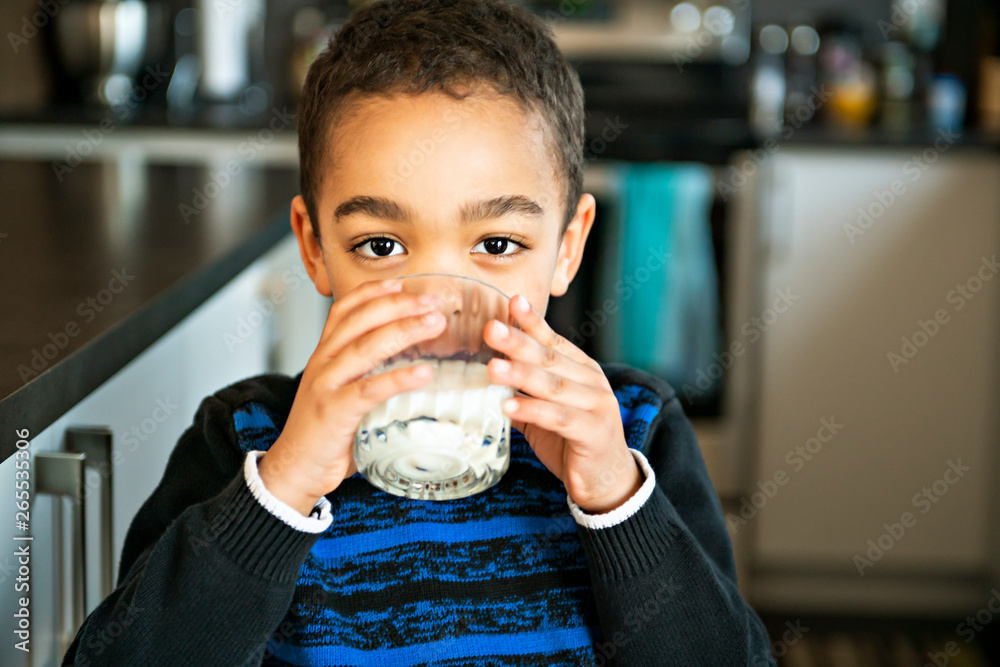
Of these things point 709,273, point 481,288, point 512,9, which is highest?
point 512,9

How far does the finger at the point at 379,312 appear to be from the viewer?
0.64m

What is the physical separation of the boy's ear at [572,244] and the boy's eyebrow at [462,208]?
5.2 inches

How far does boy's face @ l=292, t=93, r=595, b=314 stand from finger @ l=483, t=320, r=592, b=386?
15 centimetres

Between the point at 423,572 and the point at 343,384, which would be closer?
the point at 343,384

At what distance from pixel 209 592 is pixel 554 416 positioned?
279 millimetres

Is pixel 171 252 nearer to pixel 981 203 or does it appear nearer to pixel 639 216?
pixel 639 216

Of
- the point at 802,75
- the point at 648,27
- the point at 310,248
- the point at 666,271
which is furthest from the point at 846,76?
the point at 310,248

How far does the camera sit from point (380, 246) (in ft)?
2.68

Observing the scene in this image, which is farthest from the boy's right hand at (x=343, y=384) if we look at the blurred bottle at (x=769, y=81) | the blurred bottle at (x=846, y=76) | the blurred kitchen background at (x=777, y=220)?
the blurred bottle at (x=846, y=76)

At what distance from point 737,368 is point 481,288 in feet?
6.64

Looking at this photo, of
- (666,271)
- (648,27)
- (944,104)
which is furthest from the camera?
(648,27)

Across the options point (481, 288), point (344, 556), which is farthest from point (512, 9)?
point (344, 556)

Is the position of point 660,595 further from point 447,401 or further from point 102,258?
point 102,258

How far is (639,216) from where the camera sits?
254cm
